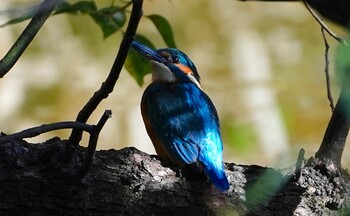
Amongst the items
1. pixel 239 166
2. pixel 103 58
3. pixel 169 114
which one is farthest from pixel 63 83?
pixel 239 166

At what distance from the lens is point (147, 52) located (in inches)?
112

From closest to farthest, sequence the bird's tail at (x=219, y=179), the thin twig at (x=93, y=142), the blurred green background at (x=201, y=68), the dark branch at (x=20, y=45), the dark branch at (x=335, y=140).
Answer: the thin twig at (x=93, y=142) → the dark branch at (x=20, y=45) → the bird's tail at (x=219, y=179) → the dark branch at (x=335, y=140) → the blurred green background at (x=201, y=68)

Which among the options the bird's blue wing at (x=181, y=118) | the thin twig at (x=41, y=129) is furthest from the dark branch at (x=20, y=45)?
the bird's blue wing at (x=181, y=118)

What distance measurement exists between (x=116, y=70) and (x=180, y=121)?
1.02 m

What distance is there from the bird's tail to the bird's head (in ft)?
2.92

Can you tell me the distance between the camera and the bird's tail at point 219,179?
81.3 inches

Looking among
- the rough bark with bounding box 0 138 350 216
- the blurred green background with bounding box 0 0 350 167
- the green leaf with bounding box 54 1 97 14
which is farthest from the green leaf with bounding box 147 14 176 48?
the blurred green background with bounding box 0 0 350 167

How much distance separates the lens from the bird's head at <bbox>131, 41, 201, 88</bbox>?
314cm

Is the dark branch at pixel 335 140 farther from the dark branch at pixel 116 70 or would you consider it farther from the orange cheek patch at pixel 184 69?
the orange cheek patch at pixel 184 69

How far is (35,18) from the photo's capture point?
1.85 metres

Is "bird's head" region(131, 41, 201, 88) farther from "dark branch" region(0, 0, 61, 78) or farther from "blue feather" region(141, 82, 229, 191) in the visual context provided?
"dark branch" region(0, 0, 61, 78)

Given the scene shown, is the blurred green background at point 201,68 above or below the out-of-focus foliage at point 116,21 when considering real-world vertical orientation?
above

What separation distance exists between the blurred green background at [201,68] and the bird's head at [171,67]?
68.6 inches

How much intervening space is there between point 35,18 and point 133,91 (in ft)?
12.5
